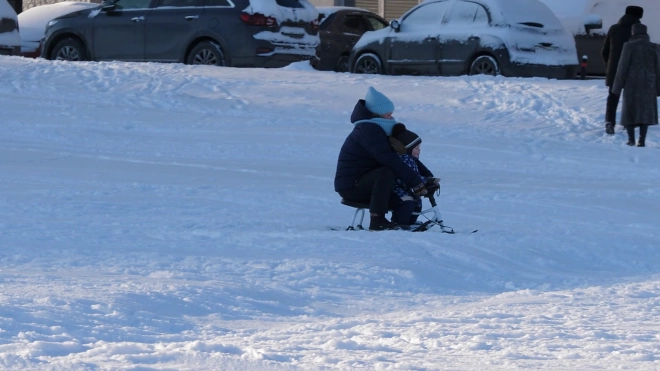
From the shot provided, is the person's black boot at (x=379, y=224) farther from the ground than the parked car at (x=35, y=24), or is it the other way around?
the parked car at (x=35, y=24)

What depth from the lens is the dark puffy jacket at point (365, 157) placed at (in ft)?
26.5

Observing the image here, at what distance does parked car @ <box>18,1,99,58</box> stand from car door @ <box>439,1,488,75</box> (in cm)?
635

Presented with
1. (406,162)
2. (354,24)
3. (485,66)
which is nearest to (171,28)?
(485,66)

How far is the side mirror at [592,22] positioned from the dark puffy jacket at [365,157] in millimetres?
11933

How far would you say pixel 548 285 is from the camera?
6.80 m

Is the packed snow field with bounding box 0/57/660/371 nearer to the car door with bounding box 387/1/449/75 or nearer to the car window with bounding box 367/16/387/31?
the car door with bounding box 387/1/449/75

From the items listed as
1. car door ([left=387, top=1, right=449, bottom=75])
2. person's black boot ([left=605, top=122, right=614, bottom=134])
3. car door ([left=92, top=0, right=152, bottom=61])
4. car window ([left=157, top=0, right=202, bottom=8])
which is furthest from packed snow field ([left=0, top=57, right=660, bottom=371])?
car window ([left=157, top=0, right=202, bottom=8])

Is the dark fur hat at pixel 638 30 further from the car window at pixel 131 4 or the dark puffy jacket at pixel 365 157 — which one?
the car window at pixel 131 4

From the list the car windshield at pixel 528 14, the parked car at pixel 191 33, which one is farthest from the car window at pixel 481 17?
the parked car at pixel 191 33

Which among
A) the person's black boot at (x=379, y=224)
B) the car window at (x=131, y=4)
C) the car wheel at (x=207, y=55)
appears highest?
the car window at (x=131, y=4)

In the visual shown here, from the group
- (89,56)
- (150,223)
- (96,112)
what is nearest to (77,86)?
(96,112)

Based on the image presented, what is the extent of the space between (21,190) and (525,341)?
582 centimetres

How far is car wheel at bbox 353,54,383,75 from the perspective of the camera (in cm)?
1759

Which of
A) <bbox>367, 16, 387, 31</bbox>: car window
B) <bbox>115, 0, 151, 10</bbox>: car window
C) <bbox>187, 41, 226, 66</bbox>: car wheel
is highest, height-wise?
<bbox>115, 0, 151, 10</bbox>: car window
